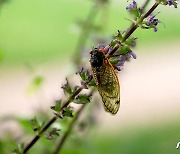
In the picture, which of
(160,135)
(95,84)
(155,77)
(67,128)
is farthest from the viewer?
(155,77)

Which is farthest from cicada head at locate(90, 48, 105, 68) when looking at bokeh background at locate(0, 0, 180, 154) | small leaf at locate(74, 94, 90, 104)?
bokeh background at locate(0, 0, 180, 154)

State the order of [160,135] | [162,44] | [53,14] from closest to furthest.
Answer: [160,135] → [162,44] → [53,14]

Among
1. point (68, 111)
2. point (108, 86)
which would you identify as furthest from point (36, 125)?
point (108, 86)

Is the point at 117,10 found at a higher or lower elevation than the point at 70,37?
higher

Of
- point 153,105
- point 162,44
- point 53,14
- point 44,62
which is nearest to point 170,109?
point 153,105

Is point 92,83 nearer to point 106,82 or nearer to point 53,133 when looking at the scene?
point 106,82

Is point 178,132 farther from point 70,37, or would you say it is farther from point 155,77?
point 70,37

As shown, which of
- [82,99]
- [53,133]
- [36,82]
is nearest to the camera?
[82,99]

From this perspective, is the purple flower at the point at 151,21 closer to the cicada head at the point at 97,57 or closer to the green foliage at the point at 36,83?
the cicada head at the point at 97,57
